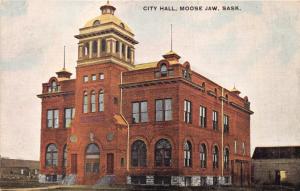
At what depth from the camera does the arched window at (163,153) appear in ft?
88.1

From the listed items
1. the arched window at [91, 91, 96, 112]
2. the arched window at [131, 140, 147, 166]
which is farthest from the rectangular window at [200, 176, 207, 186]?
the arched window at [91, 91, 96, 112]

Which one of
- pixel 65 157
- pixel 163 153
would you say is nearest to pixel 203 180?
pixel 163 153

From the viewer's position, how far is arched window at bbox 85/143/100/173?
2788cm

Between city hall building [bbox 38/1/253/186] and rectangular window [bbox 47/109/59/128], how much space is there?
72.6 inches

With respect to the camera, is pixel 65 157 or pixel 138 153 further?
pixel 65 157

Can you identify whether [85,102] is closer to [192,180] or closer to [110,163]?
[110,163]

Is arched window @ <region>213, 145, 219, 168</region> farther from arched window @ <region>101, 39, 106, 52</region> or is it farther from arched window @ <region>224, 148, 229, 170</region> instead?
arched window @ <region>101, 39, 106, 52</region>

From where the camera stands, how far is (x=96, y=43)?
94.1 feet

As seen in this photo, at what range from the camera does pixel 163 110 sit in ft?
89.6

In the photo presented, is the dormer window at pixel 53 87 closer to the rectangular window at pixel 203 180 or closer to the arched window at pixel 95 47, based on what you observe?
the arched window at pixel 95 47

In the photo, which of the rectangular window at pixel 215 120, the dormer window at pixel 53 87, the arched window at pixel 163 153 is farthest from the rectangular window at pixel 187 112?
the dormer window at pixel 53 87

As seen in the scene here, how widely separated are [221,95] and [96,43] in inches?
376

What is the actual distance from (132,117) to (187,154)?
398 centimetres

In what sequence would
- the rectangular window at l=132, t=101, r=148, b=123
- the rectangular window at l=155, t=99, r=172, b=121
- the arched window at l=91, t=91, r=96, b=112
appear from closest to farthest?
1. the rectangular window at l=155, t=99, r=172, b=121
2. the rectangular window at l=132, t=101, r=148, b=123
3. the arched window at l=91, t=91, r=96, b=112
